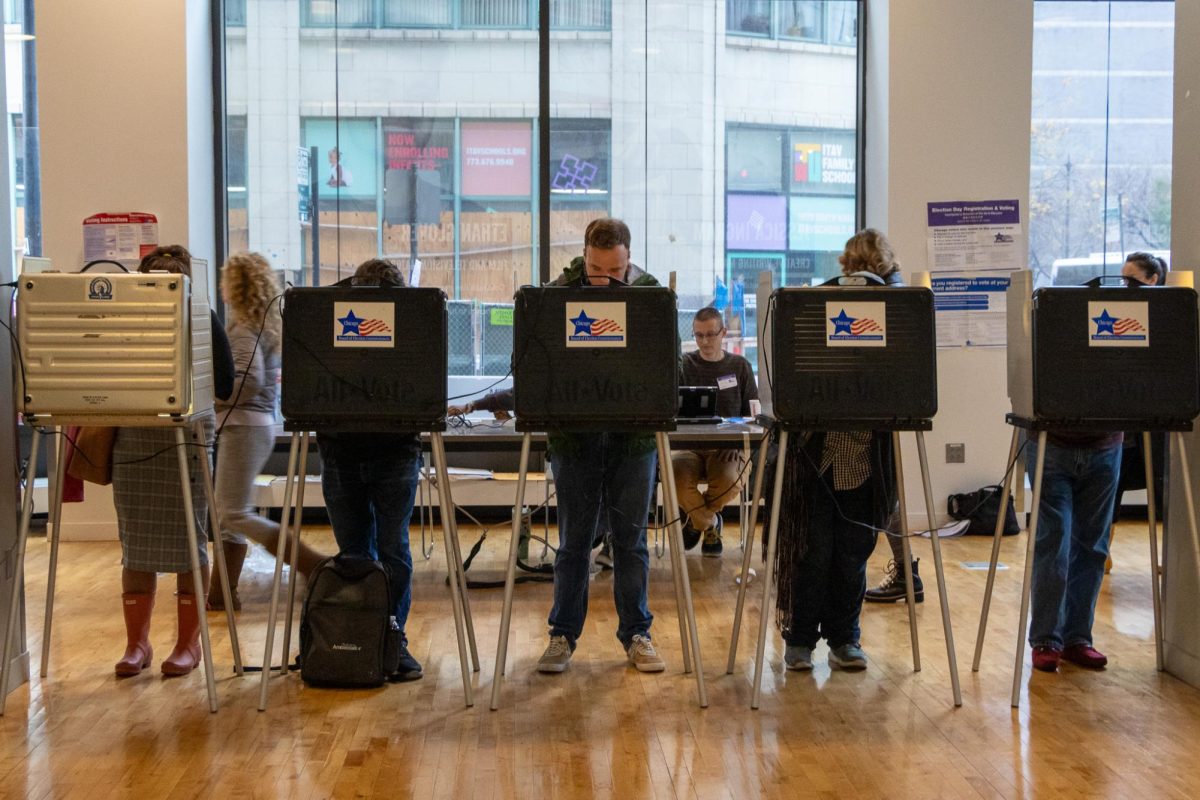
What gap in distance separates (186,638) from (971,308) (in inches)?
169

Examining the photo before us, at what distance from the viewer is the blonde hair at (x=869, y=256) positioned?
405 cm

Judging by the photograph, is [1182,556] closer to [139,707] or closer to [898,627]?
[898,627]

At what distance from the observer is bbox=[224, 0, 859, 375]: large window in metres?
6.64

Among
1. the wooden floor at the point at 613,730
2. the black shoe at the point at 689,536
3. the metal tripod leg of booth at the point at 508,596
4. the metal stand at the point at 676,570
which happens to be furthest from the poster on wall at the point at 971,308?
the metal tripod leg of booth at the point at 508,596

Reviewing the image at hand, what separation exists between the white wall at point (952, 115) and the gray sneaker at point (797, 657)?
262 cm

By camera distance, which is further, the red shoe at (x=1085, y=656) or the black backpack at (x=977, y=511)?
the black backpack at (x=977, y=511)

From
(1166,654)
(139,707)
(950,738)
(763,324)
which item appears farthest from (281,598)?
(1166,654)

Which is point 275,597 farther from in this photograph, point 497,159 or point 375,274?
point 497,159

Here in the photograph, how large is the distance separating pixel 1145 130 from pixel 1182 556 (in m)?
3.95

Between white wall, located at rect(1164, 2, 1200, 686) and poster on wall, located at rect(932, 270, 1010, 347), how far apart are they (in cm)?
249

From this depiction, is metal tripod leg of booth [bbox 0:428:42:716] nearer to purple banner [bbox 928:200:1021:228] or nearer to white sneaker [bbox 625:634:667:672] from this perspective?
white sneaker [bbox 625:634:667:672]

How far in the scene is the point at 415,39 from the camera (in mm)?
6652

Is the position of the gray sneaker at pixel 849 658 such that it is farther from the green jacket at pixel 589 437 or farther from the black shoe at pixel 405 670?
the black shoe at pixel 405 670

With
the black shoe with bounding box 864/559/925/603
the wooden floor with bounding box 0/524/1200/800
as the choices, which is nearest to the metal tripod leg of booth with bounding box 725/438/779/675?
the wooden floor with bounding box 0/524/1200/800
